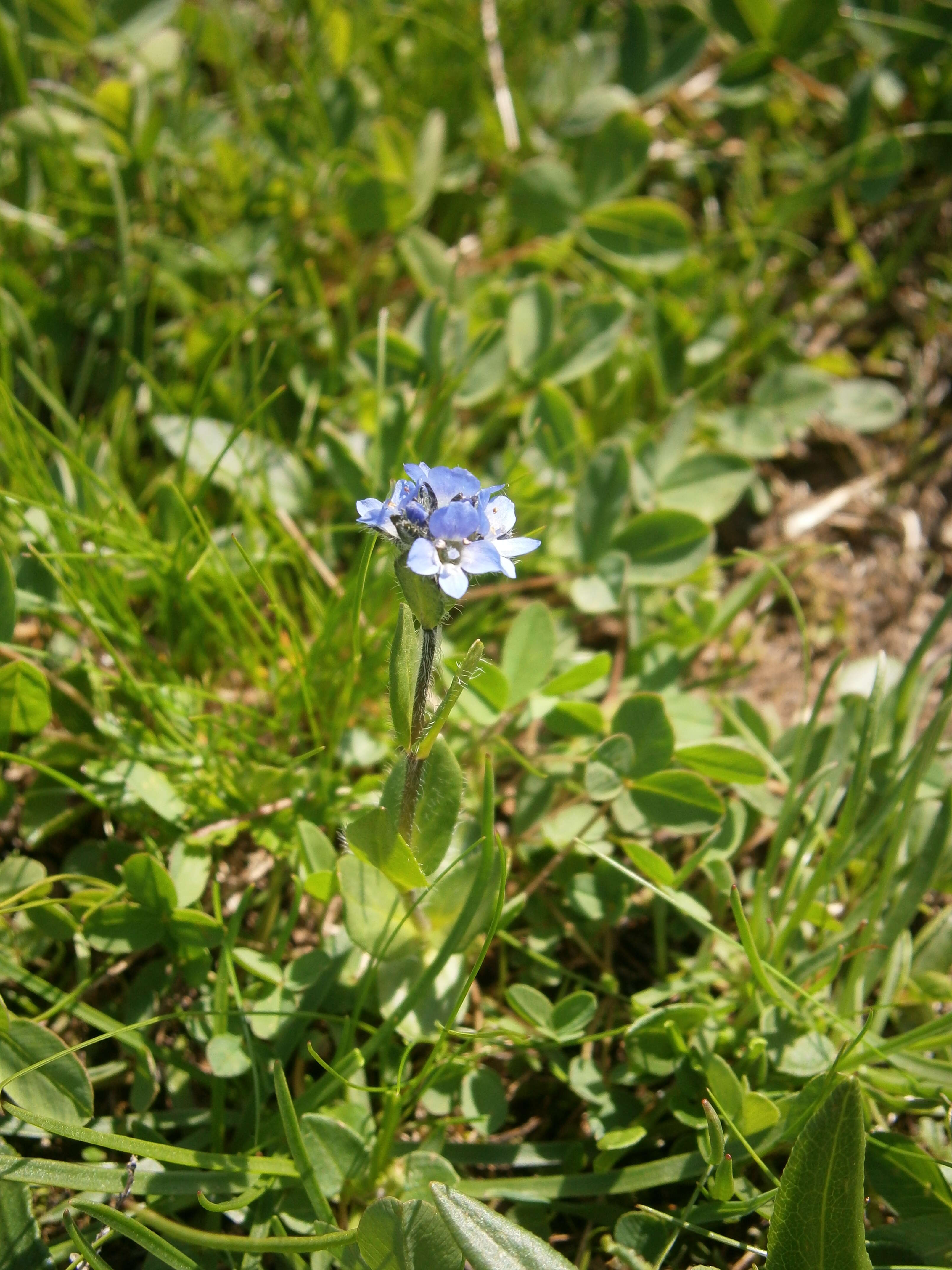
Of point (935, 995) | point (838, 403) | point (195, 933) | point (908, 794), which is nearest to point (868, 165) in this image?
point (838, 403)

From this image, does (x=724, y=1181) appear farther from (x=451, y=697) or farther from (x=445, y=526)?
(x=445, y=526)

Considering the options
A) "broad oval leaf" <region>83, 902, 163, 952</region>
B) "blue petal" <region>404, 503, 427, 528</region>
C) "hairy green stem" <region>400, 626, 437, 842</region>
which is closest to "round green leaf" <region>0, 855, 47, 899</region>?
"broad oval leaf" <region>83, 902, 163, 952</region>

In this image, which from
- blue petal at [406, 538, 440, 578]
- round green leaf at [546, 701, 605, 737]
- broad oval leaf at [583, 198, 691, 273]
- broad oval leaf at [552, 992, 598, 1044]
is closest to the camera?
blue petal at [406, 538, 440, 578]

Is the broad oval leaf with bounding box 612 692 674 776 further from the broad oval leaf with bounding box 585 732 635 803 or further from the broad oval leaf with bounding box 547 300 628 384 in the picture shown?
the broad oval leaf with bounding box 547 300 628 384

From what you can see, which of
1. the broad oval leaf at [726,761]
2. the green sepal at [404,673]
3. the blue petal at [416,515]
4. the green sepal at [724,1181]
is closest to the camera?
the blue petal at [416,515]

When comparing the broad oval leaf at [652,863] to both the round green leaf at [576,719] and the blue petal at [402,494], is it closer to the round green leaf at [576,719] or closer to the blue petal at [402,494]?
the round green leaf at [576,719]

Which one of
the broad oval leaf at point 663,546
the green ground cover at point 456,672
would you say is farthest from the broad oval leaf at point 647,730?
the broad oval leaf at point 663,546

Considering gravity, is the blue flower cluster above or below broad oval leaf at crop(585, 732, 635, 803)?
above
